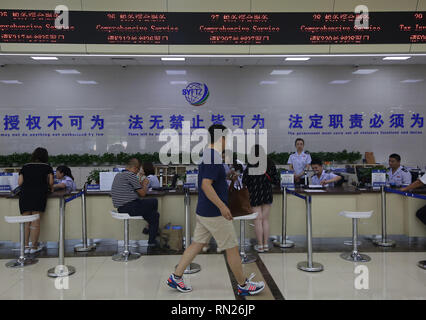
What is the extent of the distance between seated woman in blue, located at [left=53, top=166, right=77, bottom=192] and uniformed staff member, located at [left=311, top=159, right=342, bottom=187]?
3.67 m

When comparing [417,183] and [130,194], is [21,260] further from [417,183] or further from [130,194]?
[417,183]

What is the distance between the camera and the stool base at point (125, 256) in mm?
4330

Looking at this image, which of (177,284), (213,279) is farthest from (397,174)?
(177,284)

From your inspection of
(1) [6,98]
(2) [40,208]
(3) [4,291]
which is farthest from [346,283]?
(1) [6,98]

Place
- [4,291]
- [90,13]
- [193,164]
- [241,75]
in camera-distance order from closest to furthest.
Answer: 1. [4,291]
2. [90,13]
3. [193,164]
4. [241,75]

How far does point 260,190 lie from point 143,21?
2887mm

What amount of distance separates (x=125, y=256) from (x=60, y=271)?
0.78 metres

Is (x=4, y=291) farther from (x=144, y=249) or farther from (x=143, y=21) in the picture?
(x=143, y=21)

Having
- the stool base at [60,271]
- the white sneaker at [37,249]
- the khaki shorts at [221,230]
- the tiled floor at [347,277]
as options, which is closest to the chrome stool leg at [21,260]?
the white sneaker at [37,249]

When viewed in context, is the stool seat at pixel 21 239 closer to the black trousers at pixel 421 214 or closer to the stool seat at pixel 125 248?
the stool seat at pixel 125 248

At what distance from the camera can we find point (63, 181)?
5293 millimetres

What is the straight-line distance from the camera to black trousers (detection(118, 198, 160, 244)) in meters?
4.42

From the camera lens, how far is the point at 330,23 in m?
5.11

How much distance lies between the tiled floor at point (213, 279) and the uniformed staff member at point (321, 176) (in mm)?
1222
